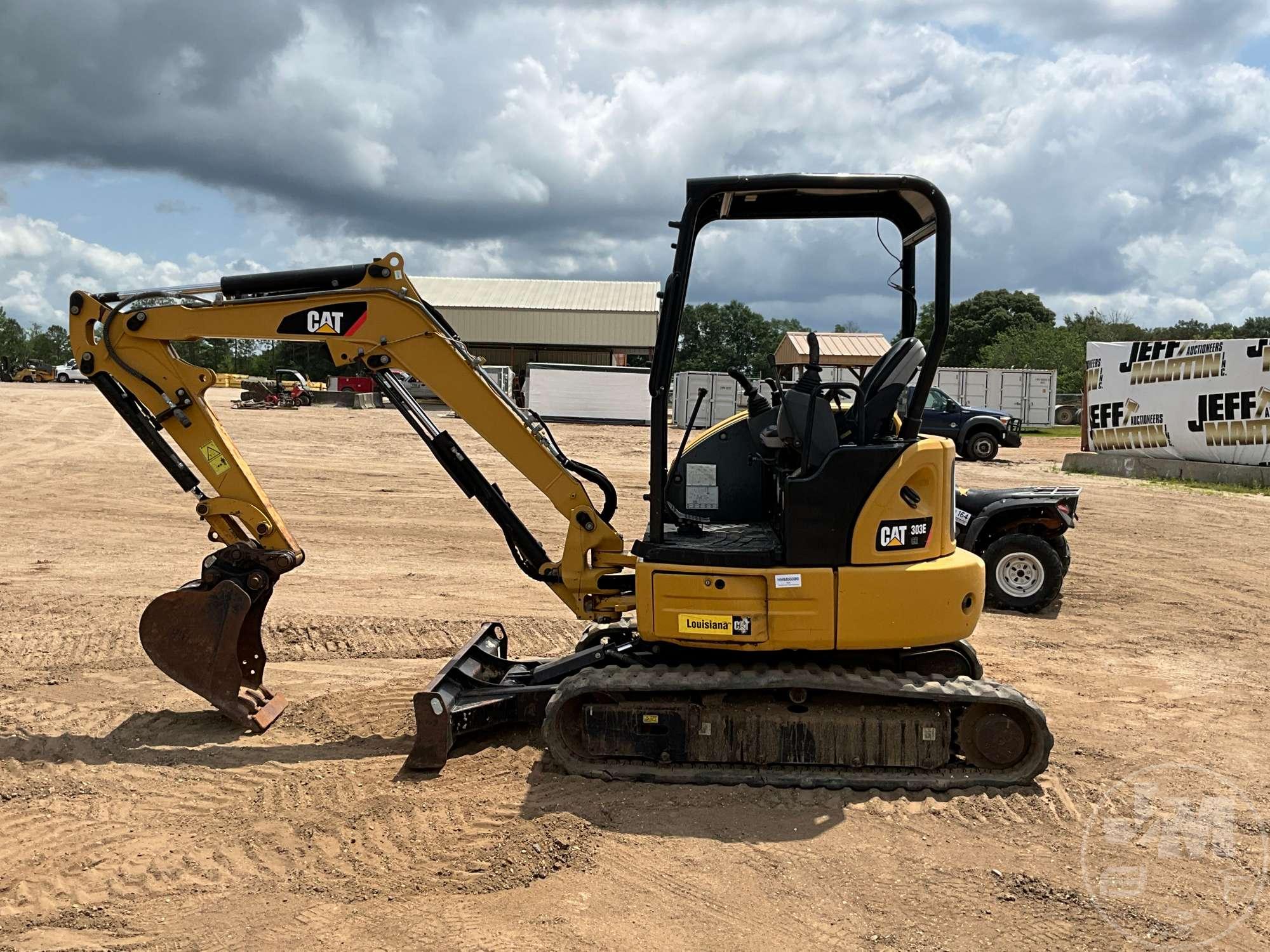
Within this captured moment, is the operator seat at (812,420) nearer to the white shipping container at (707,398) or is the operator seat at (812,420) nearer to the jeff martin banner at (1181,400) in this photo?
the jeff martin banner at (1181,400)

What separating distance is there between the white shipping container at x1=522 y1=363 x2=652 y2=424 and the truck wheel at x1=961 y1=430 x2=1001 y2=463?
12.6 m

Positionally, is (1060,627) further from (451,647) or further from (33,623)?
(33,623)

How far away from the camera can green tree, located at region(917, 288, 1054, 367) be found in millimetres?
72812

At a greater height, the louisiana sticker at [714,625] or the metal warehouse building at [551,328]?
the metal warehouse building at [551,328]

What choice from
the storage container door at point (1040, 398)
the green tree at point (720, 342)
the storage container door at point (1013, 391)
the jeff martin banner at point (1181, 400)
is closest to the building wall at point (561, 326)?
the green tree at point (720, 342)

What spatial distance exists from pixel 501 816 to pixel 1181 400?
2037 centimetres

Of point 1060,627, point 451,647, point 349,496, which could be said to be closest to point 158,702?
point 451,647

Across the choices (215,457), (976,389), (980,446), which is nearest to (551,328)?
(976,389)

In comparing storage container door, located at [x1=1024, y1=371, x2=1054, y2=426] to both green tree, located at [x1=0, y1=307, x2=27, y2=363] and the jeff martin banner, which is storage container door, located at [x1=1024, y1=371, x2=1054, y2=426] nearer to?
the jeff martin banner

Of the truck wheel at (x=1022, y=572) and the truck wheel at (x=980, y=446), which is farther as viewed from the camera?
the truck wheel at (x=980, y=446)

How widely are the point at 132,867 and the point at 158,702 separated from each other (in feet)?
7.62

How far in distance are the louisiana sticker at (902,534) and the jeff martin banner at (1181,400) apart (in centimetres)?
1765

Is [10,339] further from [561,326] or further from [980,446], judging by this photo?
[980,446]

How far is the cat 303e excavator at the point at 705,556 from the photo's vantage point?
513 centimetres
